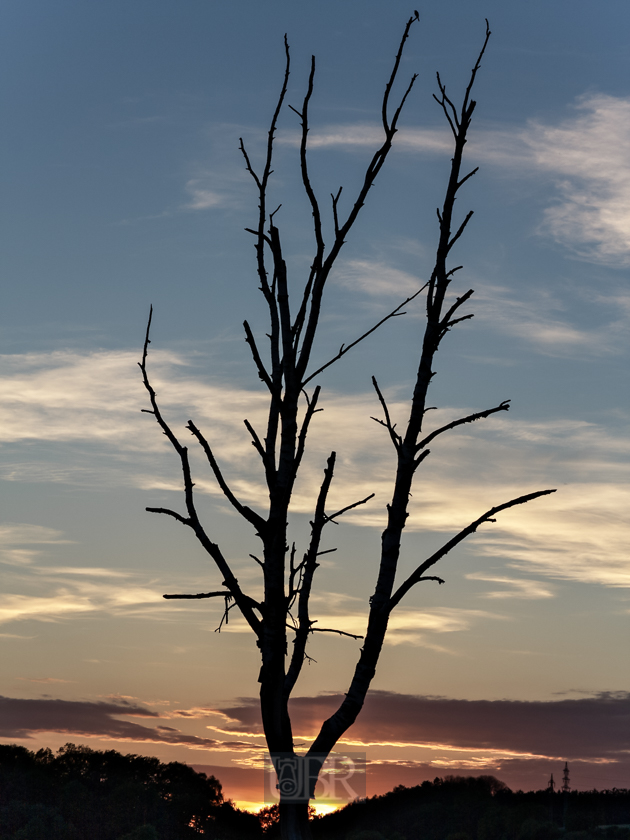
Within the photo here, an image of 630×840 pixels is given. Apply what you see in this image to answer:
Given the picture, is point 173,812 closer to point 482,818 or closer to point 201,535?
point 482,818

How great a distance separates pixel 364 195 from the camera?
6840 mm

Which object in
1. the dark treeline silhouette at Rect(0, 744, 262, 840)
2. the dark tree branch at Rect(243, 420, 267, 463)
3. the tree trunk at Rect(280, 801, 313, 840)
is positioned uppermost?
the dark tree branch at Rect(243, 420, 267, 463)

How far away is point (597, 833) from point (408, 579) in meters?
86.6

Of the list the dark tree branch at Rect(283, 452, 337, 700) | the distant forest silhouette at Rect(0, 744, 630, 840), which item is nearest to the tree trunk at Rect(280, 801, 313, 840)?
the dark tree branch at Rect(283, 452, 337, 700)

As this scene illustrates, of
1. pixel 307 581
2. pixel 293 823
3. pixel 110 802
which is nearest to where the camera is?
pixel 293 823

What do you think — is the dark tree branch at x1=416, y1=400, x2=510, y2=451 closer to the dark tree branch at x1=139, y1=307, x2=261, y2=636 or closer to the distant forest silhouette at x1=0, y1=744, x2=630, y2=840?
the dark tree branch at x1=139, y1=307, x2=261, y2=636

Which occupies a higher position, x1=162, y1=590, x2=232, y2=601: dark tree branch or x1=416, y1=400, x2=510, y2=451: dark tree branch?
x1=416, y1=400, x2=510, y2=451: dark tree branch

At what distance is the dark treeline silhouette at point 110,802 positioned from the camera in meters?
70.2

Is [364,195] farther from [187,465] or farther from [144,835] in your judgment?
[144,835]

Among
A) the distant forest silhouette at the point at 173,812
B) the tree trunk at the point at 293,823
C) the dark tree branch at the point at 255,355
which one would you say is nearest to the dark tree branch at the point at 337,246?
the dark tree branch at the point at 255,355

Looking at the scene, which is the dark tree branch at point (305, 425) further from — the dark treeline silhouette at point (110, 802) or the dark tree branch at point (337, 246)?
the dark treeline silhouette at point (110, 802)

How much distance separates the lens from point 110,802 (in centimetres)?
7450

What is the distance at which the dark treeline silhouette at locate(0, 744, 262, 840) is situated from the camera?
70250 mm

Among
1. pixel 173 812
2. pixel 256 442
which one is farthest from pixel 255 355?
pixel 173 812
